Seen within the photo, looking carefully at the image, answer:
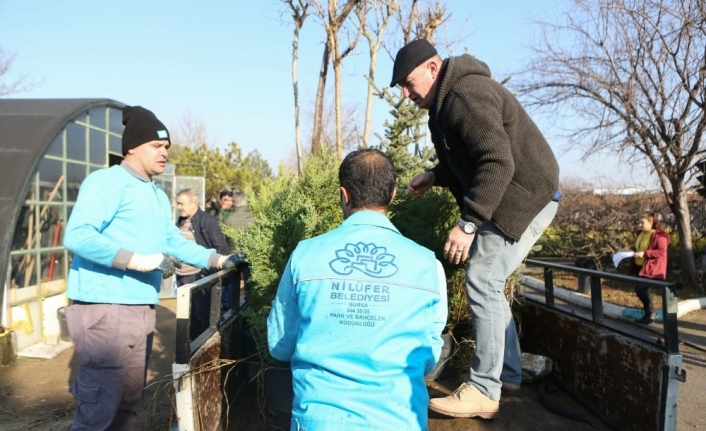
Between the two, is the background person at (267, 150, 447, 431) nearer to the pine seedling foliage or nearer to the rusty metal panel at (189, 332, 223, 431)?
the rusty metal panel at (189, 332, 223, 431)

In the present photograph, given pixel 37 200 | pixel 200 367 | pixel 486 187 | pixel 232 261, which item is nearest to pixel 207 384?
pixel 200 367

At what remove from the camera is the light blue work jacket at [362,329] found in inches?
63.4

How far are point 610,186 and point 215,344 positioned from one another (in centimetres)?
1436

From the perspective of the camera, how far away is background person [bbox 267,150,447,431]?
5.29 feet

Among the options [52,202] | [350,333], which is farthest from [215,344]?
[52,202]

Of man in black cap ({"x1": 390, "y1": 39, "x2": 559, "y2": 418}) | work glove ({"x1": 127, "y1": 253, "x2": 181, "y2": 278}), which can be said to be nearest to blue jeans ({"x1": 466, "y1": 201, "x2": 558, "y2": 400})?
man in black cap ({"x1": 390, "y1": 39, "x2": 559, "y2": 418})

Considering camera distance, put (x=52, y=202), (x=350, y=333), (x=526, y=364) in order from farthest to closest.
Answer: (x=52, y=202) → (x=526, y=364) → (x=350, y=333)

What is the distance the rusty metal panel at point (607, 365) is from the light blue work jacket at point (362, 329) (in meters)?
1.00

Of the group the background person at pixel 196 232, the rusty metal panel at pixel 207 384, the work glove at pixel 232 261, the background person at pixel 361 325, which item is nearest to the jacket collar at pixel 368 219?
the background person at pixel 361 325

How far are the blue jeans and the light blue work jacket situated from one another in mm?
781

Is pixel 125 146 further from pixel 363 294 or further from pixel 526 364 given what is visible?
pixel 526 364

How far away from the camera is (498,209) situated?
2.49 m

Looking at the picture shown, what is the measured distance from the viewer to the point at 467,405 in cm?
229

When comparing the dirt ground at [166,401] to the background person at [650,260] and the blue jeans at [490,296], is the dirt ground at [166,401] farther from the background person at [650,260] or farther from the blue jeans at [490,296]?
the background person at [650,260]
